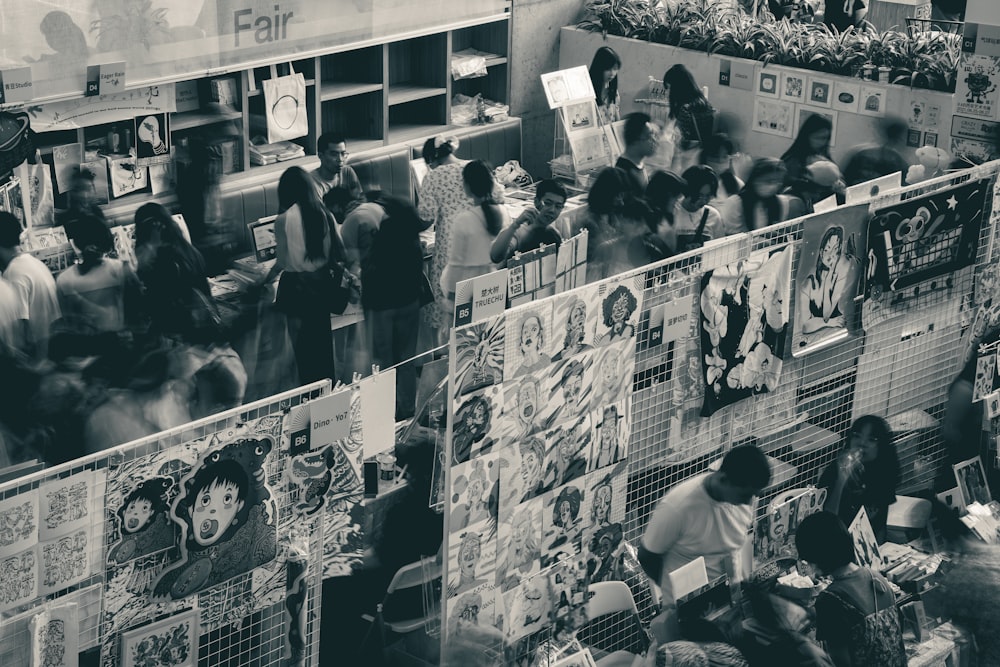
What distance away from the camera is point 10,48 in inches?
262

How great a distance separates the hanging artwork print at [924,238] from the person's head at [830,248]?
179mm

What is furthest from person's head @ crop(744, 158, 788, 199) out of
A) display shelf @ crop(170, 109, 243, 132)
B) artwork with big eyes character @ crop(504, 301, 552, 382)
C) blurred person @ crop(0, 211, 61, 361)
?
display shelf @ crop(170, 109, 243, 132)

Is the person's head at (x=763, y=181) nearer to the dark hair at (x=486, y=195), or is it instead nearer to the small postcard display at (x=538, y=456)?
the dark hair at (x=486, y=195)

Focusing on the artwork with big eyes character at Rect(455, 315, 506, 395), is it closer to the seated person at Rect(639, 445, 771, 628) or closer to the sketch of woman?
the seated person at Rect(639, 445, 771, 628)

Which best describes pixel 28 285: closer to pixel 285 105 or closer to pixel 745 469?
pixel 745 469

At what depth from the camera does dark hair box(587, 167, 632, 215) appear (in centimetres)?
600

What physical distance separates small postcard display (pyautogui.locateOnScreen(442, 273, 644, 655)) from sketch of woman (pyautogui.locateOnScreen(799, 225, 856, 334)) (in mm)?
963

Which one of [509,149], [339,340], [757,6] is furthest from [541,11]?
[339,340]

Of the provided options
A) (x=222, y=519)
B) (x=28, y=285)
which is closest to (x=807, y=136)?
(x=28, y=285)

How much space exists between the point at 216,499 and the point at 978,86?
5080mm

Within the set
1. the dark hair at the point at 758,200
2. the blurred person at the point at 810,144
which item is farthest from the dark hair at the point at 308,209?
the blurred person at the point at 810,144

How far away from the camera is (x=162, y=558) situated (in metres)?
3.25

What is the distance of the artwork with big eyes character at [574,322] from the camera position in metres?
3.98

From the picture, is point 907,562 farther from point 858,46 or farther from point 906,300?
point 858,46
